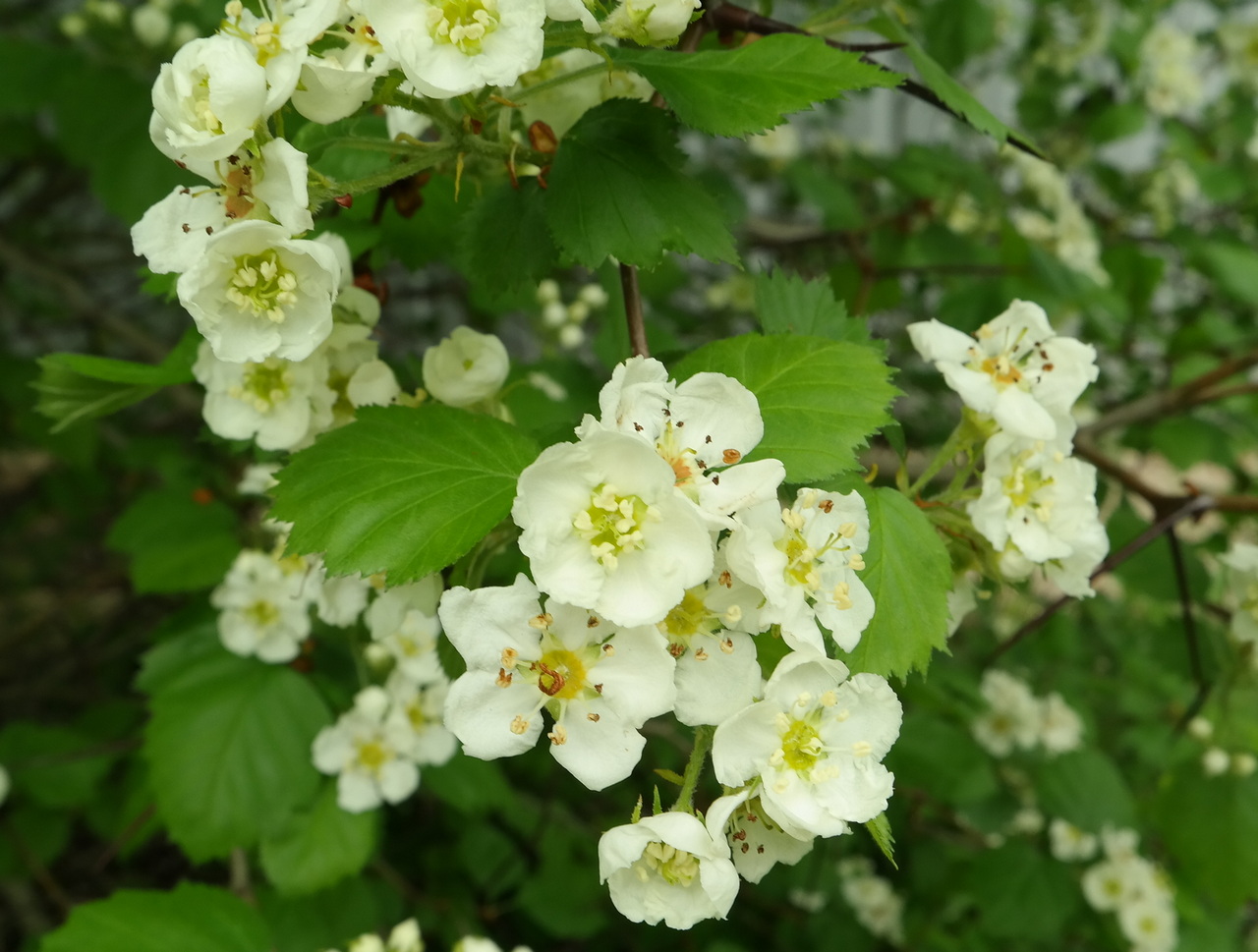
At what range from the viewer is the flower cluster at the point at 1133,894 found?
2258 millimetres

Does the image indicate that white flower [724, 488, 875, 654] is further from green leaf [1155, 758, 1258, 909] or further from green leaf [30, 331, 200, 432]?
green leaf [1155, 758, 1258, 909]

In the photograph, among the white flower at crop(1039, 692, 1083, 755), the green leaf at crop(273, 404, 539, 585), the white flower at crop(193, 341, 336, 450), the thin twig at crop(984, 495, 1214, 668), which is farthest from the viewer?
the white flower at crop(1039, 692, 1083, 755)

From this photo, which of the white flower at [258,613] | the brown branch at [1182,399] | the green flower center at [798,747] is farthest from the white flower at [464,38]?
the brown branch at [1182,399]

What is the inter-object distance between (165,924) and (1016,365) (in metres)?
1.32

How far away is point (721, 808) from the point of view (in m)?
0.75

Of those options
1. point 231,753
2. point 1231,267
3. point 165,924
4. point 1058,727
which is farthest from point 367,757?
point 1231,267

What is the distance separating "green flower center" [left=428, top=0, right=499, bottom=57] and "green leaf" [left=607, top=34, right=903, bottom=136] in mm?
145

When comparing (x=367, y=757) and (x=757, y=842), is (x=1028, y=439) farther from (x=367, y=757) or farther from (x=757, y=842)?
(x=367, y=757)

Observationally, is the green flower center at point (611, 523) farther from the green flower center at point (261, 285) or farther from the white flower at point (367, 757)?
the white flower at point (367, 757)

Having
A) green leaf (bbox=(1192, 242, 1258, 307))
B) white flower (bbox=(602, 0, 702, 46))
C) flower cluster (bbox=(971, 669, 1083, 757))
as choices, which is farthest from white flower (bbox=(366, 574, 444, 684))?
green leaf (bbox=(1192, 242, 1258, 307))

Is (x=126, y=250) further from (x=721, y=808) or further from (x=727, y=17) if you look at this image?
(x=721, y=808)

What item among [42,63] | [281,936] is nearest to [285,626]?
[281,936]

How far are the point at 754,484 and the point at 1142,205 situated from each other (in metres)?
3.07

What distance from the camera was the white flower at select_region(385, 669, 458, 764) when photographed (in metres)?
1.57
